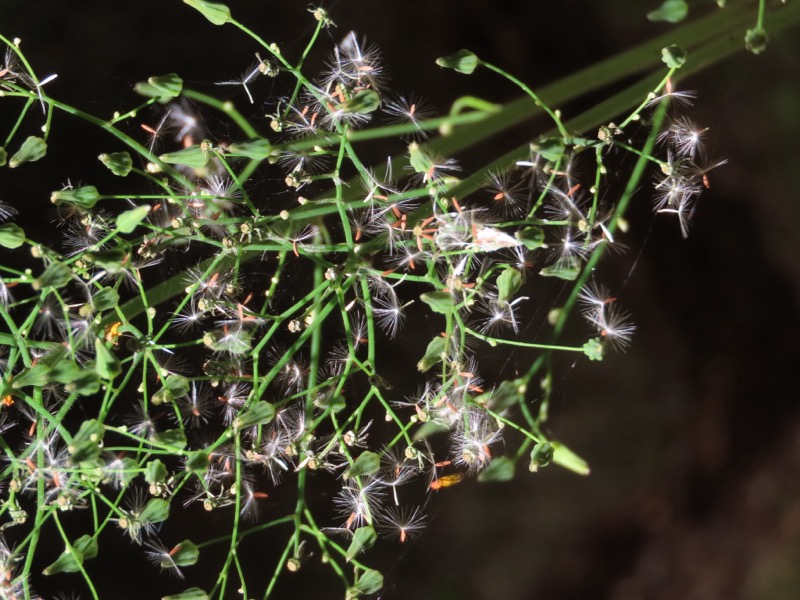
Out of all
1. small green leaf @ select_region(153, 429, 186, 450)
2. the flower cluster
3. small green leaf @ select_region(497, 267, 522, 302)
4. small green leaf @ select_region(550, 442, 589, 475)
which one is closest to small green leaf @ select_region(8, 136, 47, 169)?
the flower cluster

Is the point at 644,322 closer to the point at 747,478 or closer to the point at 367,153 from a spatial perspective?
the point at 747,478

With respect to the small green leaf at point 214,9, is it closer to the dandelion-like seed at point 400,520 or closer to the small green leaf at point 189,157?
the small green leaf at point 189,157

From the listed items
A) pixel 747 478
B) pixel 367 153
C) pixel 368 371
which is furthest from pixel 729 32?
pixel 747 478

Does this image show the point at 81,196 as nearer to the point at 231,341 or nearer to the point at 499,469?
the point at 231,341

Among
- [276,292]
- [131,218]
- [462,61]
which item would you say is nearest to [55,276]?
[131,218]

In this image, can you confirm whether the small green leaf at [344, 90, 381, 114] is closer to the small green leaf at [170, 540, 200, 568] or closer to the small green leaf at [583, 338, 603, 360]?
the small green leaf at [583, 338, 603, 360]

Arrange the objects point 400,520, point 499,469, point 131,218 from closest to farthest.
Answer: point 131,218 → point 499,469 → point 400,520

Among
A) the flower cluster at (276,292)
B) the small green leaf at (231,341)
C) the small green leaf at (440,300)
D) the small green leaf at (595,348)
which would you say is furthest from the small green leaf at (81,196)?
the small green leaf at (595,348)
